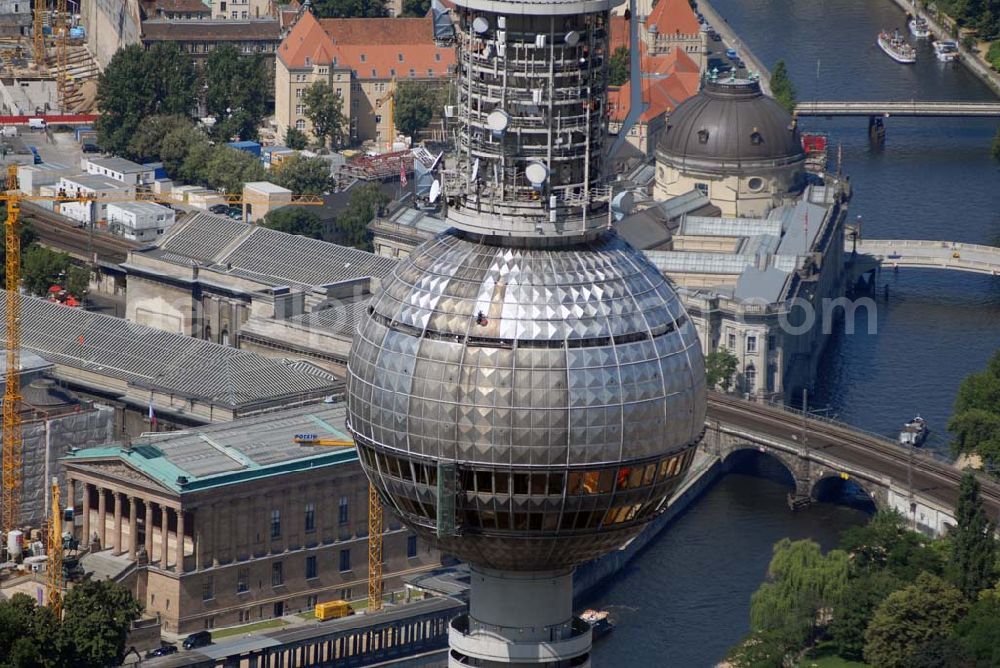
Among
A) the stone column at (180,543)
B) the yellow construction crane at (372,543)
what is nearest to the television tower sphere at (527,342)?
the stone column at (180,543)

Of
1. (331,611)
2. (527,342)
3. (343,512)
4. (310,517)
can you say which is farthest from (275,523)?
(527,342)

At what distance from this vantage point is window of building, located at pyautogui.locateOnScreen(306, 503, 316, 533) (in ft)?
589

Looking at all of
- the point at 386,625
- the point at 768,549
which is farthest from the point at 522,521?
the point at 768,549

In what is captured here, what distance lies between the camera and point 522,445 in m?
90.8

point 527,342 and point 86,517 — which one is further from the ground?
point 527,342

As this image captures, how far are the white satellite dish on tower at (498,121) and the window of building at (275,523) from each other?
8775 cm

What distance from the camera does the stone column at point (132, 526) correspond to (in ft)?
574

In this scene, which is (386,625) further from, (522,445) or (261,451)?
(522,445)

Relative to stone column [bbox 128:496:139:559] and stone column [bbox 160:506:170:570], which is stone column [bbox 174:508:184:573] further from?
stone column [bbox 128:496:139:559]

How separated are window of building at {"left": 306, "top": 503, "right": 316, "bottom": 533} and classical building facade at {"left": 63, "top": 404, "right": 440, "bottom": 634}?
0.05m

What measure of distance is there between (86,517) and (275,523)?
9414mm

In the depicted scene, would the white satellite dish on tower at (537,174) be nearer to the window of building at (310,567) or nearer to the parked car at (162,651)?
the parked car at (162,651)

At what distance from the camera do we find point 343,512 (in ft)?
593

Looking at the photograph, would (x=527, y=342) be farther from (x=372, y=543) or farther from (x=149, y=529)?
(x=372, y=543)
